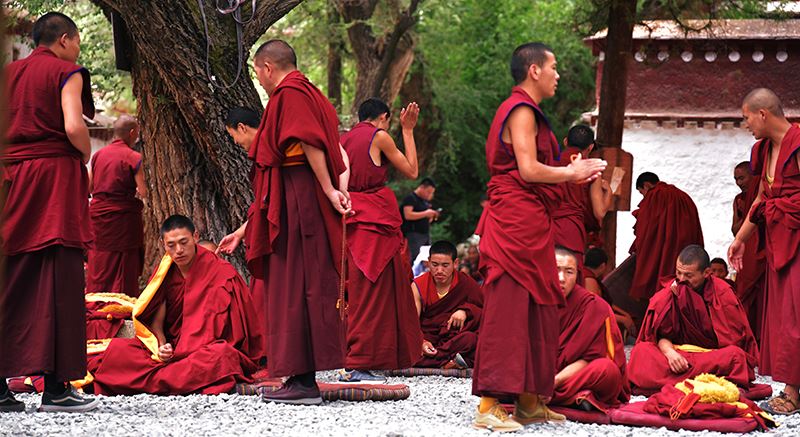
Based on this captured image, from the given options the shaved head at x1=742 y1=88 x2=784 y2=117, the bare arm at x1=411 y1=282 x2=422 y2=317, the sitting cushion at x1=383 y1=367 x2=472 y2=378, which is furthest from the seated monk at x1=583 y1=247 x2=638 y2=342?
the shaved head at x1=742 y1=88 x2=784 y2=117

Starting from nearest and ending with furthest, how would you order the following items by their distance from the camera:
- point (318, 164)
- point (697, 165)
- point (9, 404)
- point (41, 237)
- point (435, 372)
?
point (41, 237), point (9, 404), point (318, 164), point (435, 372), point (697, 165)

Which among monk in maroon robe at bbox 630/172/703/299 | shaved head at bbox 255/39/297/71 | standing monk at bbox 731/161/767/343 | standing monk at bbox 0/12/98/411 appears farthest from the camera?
monk in maroon robe at bbox 630/172/703/299

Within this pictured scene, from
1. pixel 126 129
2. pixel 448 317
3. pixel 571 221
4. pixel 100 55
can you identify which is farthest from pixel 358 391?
pixel 100 55

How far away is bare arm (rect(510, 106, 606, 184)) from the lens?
16.8 feet

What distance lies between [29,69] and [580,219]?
4.05m

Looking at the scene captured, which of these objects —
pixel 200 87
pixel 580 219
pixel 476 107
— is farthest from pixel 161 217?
pixel 476 107

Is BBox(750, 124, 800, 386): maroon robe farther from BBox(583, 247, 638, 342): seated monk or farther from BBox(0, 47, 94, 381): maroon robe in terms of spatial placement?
BBox(0, 47, 94, 381): maroon robe

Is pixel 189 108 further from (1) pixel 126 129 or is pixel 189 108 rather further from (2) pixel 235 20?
(1) pixel 126 129

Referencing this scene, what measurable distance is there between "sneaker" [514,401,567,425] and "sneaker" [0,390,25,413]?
7.58 ft

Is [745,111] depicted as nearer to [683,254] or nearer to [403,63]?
[683,254]

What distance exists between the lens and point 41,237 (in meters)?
5.39

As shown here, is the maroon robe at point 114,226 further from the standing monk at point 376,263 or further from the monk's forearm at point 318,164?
the monk's forearm at point 318,164

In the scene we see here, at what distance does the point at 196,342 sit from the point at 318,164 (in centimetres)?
155

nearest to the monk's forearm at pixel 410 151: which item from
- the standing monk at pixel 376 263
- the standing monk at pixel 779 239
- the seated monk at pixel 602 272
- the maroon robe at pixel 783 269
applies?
the standing monk at pixel 376 263
